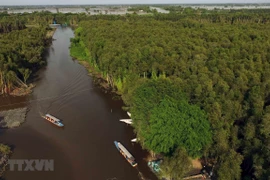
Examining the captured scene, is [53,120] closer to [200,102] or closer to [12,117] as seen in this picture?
[12,117]

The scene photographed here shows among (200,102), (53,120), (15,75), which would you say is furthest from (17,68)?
(200,102)

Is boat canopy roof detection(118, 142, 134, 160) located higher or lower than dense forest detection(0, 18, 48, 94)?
lower

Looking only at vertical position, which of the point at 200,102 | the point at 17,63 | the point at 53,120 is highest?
the point at 17,63

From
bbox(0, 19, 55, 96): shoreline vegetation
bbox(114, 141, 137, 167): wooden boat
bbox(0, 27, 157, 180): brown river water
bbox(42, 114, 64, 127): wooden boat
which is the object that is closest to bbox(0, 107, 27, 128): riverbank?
bbox(0, 27, 157, 180): brown river water

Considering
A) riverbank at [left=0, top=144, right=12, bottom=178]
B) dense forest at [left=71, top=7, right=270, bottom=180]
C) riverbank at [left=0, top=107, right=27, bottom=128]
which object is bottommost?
riverbank at [left=0, top=144, right=12, bottom=178]

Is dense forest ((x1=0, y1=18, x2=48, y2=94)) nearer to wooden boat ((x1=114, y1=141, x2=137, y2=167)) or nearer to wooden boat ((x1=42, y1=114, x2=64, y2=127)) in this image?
wooden boat ((x1=42, y1=114, x2=64, y2=127))

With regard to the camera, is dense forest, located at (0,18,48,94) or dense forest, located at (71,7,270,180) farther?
dense forest, located at (0,18,48,94)
